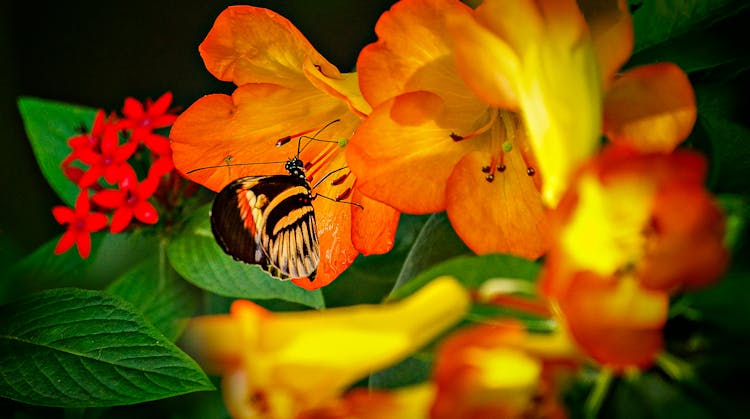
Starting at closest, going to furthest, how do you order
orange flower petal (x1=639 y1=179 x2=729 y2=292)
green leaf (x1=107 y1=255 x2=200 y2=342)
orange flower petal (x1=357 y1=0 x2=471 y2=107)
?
1. orange flower petal (x1=639 y1=179 x2=729 y2=292)
2. orange flower petal (x1=357 y1=0 x2=471 y2=107)
3. green leaf (x1=107 y1=255 x2=200 y2=342)

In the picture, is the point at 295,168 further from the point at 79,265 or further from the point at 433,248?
the point at 79,265

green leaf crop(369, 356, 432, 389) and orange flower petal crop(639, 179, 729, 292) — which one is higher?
orange flower petal crop(639, 179, 729, 292)

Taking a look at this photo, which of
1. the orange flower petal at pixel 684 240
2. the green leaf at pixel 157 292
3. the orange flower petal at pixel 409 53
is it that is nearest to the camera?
the orange flower petal at pixel 684 240

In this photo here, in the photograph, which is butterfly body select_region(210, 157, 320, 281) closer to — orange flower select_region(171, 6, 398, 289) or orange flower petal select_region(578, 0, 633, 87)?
orange flower select_region(171, 6, 398, 289)

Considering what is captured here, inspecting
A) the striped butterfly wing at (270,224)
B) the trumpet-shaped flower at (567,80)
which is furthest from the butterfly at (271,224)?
the trumpet-shaped flower at (567,80)

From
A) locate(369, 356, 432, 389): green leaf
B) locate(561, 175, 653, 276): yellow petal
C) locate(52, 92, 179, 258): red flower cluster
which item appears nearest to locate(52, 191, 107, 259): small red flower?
locate(52, 92, 179, 258): red flower cluster

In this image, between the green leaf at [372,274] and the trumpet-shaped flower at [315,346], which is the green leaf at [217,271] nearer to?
the green leaf at [372,274]
